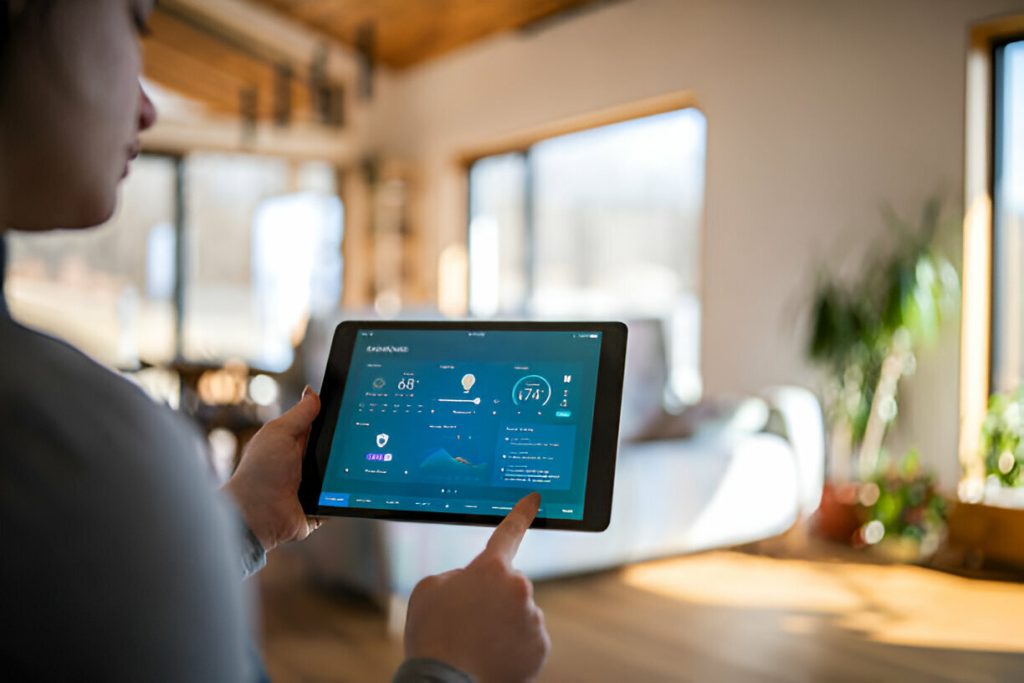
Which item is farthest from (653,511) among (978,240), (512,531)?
(512,531)

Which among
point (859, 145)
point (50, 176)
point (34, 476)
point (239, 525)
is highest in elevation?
point (859, 145)

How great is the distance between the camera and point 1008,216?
4.28 metres

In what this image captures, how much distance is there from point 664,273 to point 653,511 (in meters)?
3.03

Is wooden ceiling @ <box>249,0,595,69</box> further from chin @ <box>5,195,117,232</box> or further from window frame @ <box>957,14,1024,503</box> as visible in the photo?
chin @ <box>5,195,117,232</box>

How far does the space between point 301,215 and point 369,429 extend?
315 inches

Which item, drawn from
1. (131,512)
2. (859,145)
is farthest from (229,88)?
(131,512)

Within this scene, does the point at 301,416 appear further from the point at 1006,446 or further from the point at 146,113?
the point at 1006,446

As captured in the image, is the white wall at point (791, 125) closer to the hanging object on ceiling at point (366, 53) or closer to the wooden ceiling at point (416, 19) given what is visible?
the wooden ceiling at point (416, 19)

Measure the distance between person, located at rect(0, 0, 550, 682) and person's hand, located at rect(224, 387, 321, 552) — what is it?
478 mm

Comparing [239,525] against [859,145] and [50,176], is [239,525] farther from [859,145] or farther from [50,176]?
[859,145]

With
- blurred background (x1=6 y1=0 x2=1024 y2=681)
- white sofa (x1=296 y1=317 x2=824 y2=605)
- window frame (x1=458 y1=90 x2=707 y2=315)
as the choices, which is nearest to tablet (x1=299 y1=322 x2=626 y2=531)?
blurred background (x1=6 y1=0 x2=1024 y2=681)

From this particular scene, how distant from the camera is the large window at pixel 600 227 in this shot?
624 cm

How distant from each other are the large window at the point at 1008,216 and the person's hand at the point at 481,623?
4202 millimetres

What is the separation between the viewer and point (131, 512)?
0.45 meters
